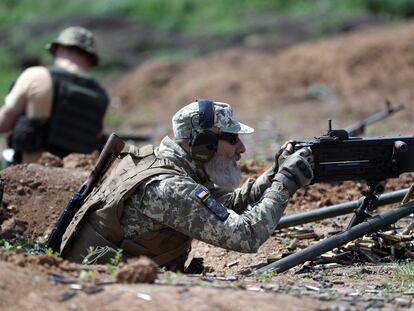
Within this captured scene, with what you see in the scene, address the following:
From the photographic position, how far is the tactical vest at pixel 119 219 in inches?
250

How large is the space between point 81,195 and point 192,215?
1021 millimetres

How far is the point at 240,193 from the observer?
6.97 m

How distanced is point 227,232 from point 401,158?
4.53ft

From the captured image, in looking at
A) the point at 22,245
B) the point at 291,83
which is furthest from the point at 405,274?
the point at 291,83

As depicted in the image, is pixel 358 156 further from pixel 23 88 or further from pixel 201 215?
pixel 23 88

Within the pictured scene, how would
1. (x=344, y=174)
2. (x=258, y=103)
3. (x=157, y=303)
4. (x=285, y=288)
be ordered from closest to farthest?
(x=157, y=303)
(x=285, y=288)
(x=344, y=174)
(x=258, y=103)

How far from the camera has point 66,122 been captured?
1058 cm

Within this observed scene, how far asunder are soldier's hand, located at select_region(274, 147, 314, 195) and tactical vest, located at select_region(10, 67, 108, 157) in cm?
465

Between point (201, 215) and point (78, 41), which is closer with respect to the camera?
point (201, 215)

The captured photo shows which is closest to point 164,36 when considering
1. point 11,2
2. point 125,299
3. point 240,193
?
point 11,2

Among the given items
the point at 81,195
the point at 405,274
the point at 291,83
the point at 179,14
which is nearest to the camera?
the point at 405,274

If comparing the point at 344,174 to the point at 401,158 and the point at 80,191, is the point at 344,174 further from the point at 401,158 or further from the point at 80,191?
the point at 80,191

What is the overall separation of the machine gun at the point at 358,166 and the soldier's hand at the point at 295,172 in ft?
0.53

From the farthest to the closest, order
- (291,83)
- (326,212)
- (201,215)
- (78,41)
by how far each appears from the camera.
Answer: (291,83), (78,41), (326,212), (201,215)
